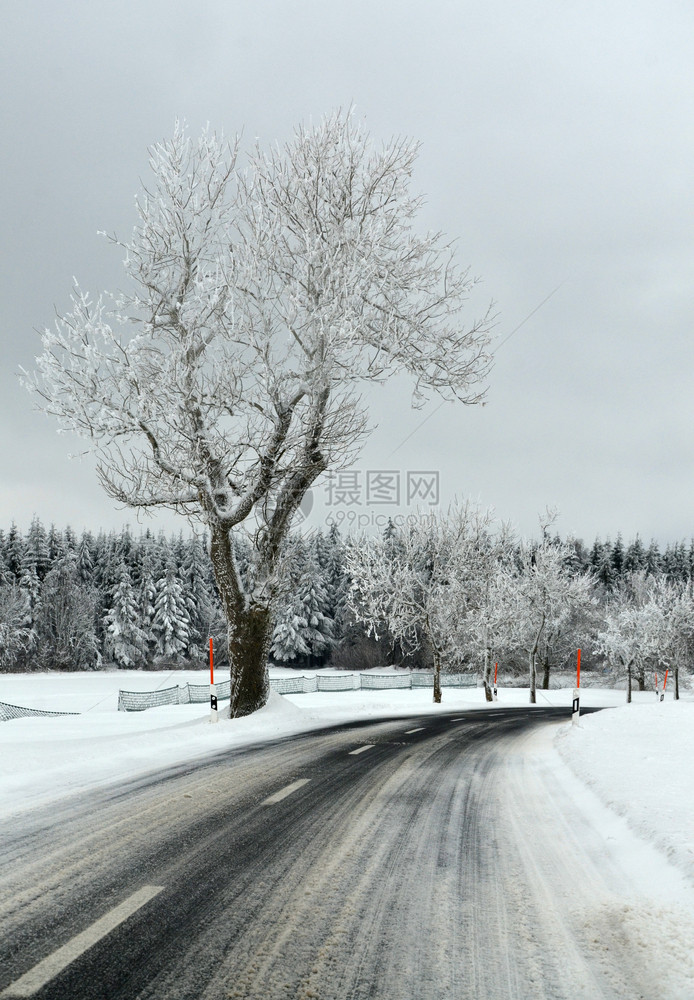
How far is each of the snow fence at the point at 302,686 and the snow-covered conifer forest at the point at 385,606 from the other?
219 centimetres

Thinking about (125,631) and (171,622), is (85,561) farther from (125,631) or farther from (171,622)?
(171,622)

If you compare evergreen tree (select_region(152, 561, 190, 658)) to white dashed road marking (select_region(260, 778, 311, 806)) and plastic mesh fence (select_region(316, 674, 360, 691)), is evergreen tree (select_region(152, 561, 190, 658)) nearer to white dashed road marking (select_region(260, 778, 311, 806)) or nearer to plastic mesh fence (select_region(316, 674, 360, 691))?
plastic mesh fence (select_region(316, 674, 360, 691))

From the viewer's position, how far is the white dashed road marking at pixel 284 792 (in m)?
6.95

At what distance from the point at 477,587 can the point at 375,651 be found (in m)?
44.1

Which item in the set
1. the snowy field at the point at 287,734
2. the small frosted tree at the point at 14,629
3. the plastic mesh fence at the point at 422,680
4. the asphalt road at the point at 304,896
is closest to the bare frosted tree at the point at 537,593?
the plastic mesh fence at the point at 422,680

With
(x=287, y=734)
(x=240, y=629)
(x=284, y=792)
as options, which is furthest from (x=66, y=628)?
(x=284, y=792)

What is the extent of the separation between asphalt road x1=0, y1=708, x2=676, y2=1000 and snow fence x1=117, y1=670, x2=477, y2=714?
2265 centimetres

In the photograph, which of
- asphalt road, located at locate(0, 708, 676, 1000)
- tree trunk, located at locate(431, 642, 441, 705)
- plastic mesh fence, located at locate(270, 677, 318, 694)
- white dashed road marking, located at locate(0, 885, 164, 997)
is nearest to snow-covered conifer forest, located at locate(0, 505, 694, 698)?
tree trunk, located at locate(431, 642, 441, 705)

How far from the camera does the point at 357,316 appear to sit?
51.6 feet

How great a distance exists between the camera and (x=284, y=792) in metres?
7.47

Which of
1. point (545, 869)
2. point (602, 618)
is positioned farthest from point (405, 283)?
point (602, 618)

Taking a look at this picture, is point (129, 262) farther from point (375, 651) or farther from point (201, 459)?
point (375, 651)

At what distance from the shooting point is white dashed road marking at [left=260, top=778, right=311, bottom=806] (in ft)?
22.8

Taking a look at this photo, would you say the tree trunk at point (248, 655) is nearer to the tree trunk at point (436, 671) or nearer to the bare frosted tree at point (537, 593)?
the tree trunk at point (436, 671)
